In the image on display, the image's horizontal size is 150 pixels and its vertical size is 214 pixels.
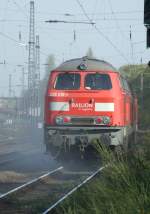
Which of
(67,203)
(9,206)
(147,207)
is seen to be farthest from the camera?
(9,206)

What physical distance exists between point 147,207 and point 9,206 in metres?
4.70

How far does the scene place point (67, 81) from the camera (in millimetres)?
17891

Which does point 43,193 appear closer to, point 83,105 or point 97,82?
point 83,105

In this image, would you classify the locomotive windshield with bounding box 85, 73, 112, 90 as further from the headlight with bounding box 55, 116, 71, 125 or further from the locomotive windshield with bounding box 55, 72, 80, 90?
the headlight with bounding box 55, 116, 71, 125

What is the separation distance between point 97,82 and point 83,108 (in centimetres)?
99

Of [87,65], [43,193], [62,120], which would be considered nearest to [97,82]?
[87,65]

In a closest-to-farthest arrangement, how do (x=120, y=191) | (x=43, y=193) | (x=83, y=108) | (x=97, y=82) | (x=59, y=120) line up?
(x=120, y=191) < (x=43, y=193) < (x=59, y=120) < (x=83, y=108) < (x=97, y=82)

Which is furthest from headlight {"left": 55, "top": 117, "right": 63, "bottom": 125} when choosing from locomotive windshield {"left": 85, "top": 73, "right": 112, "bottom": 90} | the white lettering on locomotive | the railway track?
the railway track

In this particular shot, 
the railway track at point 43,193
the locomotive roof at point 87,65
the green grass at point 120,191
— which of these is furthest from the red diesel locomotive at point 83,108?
the green grass at point 120,191

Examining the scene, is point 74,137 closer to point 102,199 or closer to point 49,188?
point 49,188

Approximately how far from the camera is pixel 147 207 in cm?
766

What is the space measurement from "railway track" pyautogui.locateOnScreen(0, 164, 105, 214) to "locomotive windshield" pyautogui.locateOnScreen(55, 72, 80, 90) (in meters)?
2.62

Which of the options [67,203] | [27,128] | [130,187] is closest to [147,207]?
[130,187]

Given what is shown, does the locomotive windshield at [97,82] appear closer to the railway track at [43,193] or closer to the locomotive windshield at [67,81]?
the locomotive windshield at [67,81]
